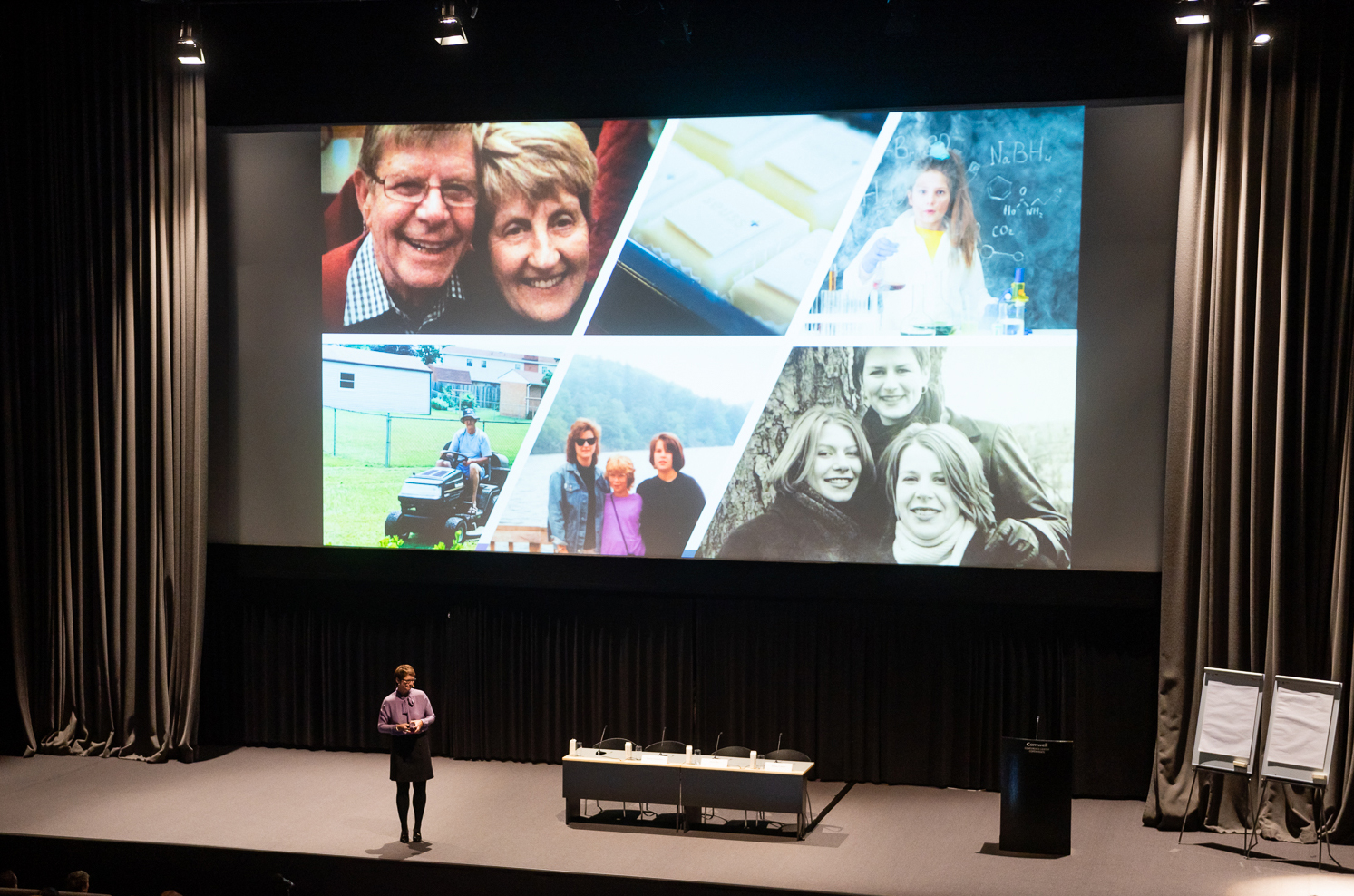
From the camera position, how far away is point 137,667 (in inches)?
363

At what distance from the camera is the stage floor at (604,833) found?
677cm

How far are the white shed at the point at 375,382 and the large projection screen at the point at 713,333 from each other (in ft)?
0.08

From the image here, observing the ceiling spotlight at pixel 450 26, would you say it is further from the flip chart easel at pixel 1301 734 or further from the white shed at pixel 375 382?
the flip chart easel at pixel 1301 734

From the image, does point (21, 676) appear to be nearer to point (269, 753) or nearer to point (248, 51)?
point (269, 753)

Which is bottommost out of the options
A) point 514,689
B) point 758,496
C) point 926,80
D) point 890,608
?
point 514,689

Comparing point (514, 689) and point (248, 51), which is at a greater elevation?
point (248, 51)

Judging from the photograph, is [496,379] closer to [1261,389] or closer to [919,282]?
[919,282]

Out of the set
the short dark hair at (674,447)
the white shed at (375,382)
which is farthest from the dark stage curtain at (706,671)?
the white shed at (375,382)

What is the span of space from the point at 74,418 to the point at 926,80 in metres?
6.85

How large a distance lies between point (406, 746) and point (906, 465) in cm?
373

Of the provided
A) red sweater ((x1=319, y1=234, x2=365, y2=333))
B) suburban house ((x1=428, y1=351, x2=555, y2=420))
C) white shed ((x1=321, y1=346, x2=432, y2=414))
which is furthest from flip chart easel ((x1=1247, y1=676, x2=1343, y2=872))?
red sweater ((x1=319, y1=234, x2=365, y2=333))

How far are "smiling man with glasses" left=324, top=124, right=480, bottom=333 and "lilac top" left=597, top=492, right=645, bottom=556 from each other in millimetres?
1810

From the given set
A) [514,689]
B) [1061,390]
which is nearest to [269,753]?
[514,689]

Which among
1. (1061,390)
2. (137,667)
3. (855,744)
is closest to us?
(1061,390)
